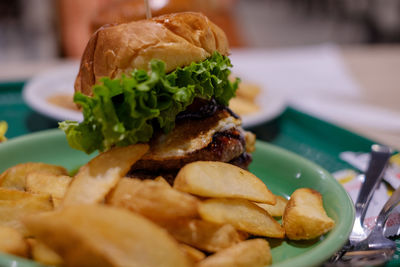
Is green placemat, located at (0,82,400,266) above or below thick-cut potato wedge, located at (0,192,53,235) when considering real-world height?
below

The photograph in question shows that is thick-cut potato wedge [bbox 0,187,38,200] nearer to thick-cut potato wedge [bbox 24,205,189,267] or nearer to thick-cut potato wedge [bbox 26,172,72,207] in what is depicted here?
thick-cut potato wedge [bbox 26,172,72,207]

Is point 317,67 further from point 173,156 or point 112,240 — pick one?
point 112,240

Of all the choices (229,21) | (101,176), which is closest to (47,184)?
(101,176)

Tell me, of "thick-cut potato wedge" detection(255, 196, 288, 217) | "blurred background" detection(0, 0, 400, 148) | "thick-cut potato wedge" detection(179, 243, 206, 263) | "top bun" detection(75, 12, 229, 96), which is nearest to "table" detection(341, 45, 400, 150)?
"blurred background" detection(0, 0, 400, 148)

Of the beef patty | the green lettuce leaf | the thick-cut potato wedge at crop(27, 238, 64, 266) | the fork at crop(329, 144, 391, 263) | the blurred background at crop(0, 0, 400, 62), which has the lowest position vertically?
the blurred background at crop(0, 0, 400, 62)

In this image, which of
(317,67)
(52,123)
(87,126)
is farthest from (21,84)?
(317,67)

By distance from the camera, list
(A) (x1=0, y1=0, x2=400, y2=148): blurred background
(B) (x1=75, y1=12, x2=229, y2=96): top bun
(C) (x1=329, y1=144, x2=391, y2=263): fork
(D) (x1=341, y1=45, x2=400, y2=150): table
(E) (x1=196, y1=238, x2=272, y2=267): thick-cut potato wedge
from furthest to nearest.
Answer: (A) (x1=0, y1=0, x2=400, y2=148): blurred background, (D) (x1=341, y1=45, x2=400, y2=150): table, (C) (x1=329, y1=144, x2=391, y2=263): fork, (B) (x1=75, y1=12, x2=229, y2=96): top bun, (E) (x1=196, y1=238, x2=272, y2=267): thick-cut potato wedge
